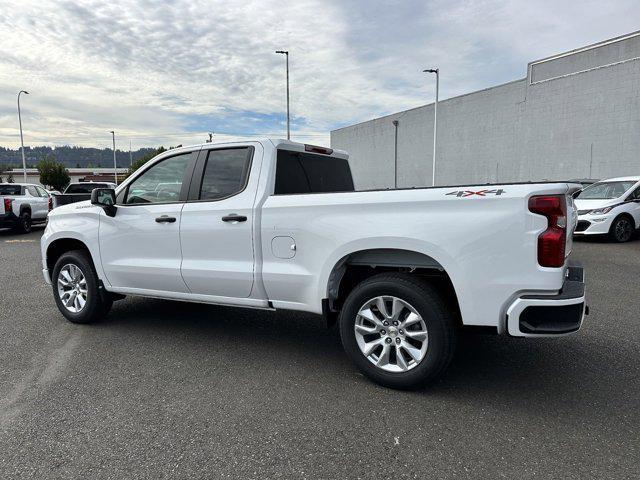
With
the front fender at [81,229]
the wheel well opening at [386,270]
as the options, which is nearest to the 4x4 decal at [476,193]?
the wheel well opening at [386,270]

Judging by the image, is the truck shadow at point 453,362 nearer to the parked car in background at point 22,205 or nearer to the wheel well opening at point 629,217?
the wheel well opening at point 629,217

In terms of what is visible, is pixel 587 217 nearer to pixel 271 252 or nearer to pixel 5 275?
pixel 271 252

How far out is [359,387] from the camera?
361cm

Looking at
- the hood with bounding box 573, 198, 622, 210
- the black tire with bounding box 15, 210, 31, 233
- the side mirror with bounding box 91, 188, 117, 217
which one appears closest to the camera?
the side mirror with bounding box 91, 188, 117, 217

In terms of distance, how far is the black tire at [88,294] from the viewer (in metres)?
5.12

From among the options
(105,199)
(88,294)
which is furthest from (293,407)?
(88,294)

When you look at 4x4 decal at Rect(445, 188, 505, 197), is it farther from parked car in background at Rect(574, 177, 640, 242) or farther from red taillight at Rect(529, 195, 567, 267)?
parked car in background at Rect(574, 177, 640, 242)

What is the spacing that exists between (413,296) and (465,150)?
27.5 metres

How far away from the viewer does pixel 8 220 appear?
1510 cm

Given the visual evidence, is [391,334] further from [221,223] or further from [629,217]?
[629,217]

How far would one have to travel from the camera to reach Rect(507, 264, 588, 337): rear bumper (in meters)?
3.01

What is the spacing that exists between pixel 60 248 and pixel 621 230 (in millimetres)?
11998

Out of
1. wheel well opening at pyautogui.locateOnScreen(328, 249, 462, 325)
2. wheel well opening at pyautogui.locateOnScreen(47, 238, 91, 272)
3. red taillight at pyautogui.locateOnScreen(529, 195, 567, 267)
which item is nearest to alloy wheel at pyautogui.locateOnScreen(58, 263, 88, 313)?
wheel well opening at pyautogui.locateOnScreen(47, 238, 91, 272)

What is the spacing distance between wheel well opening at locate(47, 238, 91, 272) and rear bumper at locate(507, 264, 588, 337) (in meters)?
4.49
